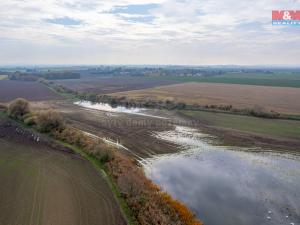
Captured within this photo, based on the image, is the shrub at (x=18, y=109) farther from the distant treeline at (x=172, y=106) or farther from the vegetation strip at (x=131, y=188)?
the distant treeline at (x=172, y=106)

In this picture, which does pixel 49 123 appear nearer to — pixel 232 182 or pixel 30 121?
pixel 30 121

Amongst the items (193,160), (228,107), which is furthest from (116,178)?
(228,107)

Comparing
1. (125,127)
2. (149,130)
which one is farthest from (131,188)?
(125,127)

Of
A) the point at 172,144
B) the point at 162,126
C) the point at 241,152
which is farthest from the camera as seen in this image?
the point at 162,126

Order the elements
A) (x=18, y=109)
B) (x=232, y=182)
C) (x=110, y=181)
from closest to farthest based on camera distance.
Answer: (x=110, y=181)
(x=232, y=182)
(x=18, y=109)

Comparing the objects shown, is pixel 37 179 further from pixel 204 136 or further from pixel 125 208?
pixel 204 136

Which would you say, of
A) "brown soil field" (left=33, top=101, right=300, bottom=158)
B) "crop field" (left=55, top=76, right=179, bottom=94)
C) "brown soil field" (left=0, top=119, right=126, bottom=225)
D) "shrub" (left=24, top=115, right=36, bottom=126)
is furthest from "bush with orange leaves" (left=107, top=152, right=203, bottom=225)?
"crop field" (left=55, top=76, right=179, bottom=94)

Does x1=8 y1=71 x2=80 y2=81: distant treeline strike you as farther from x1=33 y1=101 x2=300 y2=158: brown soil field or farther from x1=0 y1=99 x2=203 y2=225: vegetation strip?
x1=0 y1=99 x2=203 y2=225: vegetation strip
